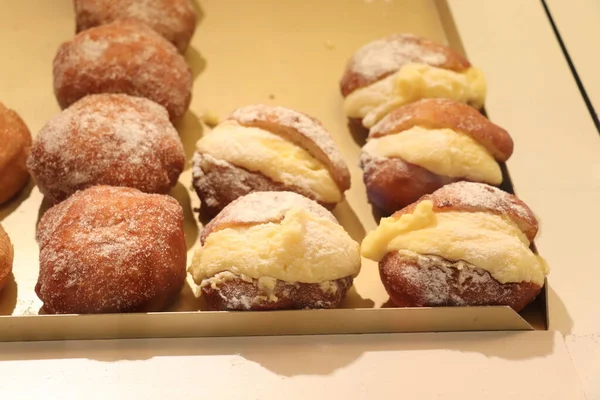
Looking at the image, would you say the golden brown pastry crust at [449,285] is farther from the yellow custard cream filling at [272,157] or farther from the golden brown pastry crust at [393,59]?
the golden brown pastry crust at [393,59]

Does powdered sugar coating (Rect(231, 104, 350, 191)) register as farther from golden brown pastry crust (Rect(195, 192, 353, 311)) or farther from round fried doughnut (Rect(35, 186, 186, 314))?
round fried doughnut (Rect(35, 186, 186, 314))

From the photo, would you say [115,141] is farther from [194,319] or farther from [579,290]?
[579,290]

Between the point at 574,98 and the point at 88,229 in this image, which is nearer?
the point at 88,229

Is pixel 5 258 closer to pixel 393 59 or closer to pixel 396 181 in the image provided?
pixel 396 181

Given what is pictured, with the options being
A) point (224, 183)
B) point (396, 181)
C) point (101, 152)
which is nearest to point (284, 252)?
point (224, 183)

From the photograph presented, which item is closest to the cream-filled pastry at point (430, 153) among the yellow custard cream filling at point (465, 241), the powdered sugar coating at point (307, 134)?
the powdered sugar coating at point (307, 134)

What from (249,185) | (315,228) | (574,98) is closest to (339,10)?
(574,98)
